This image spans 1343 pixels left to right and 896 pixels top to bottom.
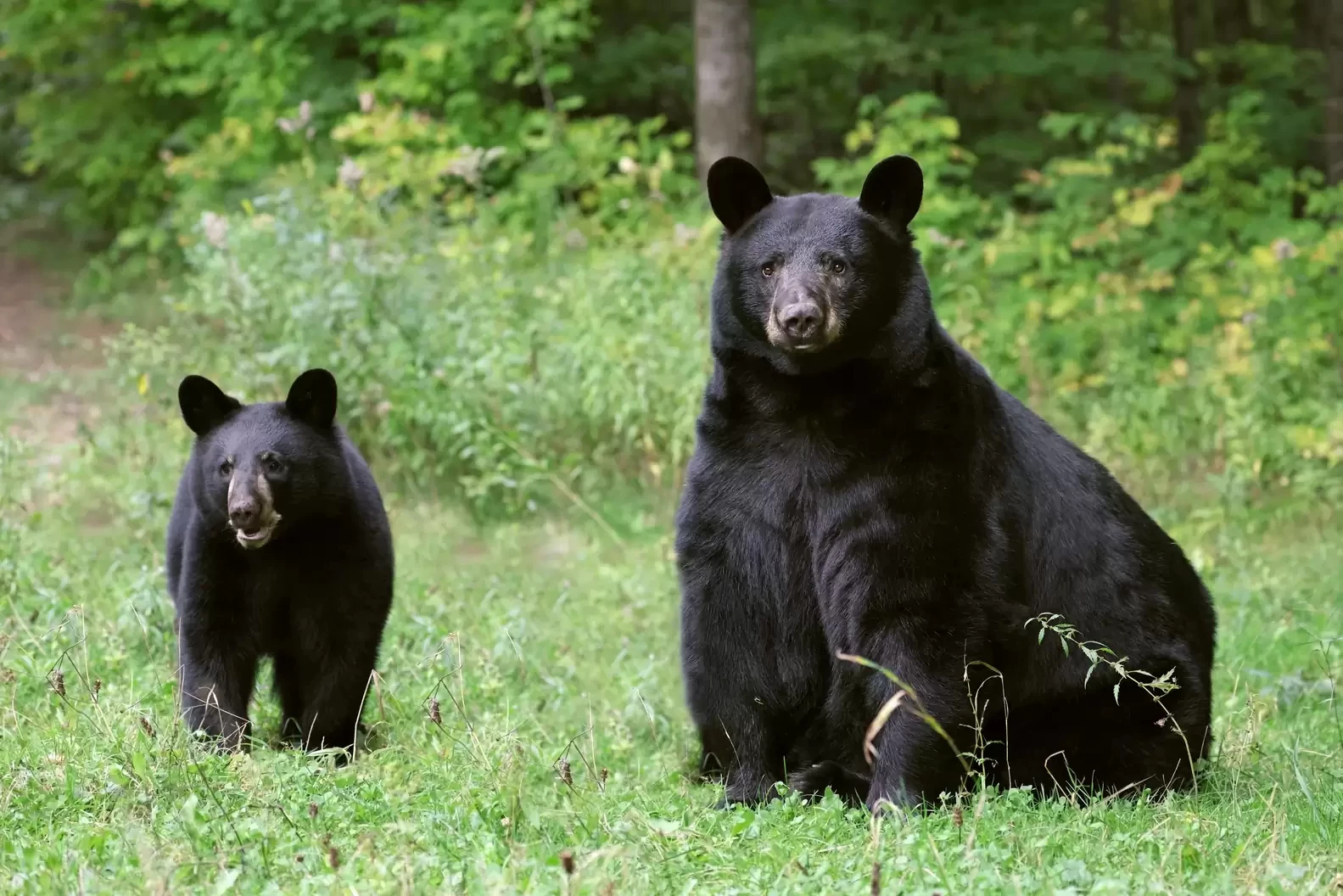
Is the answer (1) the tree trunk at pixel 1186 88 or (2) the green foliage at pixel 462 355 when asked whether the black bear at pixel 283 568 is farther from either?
(1) the tree trunk at pixel 1186 88

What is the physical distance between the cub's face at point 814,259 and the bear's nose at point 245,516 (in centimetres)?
146

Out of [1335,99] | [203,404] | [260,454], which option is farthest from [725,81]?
[260,454]

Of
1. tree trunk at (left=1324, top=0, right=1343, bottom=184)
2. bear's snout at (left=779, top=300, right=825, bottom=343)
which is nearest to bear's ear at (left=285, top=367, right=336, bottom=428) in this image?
bear's snout at (left=779, top=300, right=825, bottom=343)

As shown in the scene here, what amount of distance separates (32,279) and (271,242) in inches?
309

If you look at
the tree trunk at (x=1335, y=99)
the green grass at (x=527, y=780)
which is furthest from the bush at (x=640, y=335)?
the tree trunk at (x=1335, y=99)

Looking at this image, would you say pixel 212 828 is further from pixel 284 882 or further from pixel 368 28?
pixel 368 28

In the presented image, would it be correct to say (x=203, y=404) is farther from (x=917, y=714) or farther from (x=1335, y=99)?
(x=1335, y=99)

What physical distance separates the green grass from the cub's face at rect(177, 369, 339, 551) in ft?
1.52

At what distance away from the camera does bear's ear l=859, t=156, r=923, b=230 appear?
411 cm

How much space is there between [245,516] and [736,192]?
5.42ft

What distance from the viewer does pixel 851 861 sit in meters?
3.31

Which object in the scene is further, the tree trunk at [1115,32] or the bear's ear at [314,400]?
the tree trunk at [1115,32]

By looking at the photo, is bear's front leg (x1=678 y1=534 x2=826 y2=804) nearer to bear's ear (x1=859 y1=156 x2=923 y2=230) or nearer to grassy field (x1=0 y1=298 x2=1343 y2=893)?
grassy field (x1=0 y1=298 x2=1343 y2=893)

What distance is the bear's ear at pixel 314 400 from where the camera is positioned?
4.88m
